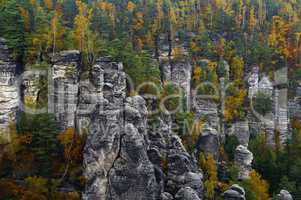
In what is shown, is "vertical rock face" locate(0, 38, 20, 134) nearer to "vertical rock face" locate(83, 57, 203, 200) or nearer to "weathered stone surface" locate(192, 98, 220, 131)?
"vertical rock face" locate(83, 57, 203, 200)

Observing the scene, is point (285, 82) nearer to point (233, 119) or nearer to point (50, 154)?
point (233, 119)

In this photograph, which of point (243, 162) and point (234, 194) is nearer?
point (234, 194)

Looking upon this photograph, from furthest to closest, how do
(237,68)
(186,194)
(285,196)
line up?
(237,68) < (285,196) < (186,194)

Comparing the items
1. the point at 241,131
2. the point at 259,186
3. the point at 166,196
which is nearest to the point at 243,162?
the point at 259,186

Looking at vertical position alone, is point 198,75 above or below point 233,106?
above

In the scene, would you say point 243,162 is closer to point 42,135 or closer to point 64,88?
point 64,88

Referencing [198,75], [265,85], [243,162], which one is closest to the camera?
[243,162]

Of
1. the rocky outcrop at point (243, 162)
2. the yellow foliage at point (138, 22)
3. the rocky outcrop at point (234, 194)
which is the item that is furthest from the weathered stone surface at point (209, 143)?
the yellow foliage at point (138, 22)

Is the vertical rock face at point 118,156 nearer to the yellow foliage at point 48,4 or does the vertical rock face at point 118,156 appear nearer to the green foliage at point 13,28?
the green foliage at point 13,28
